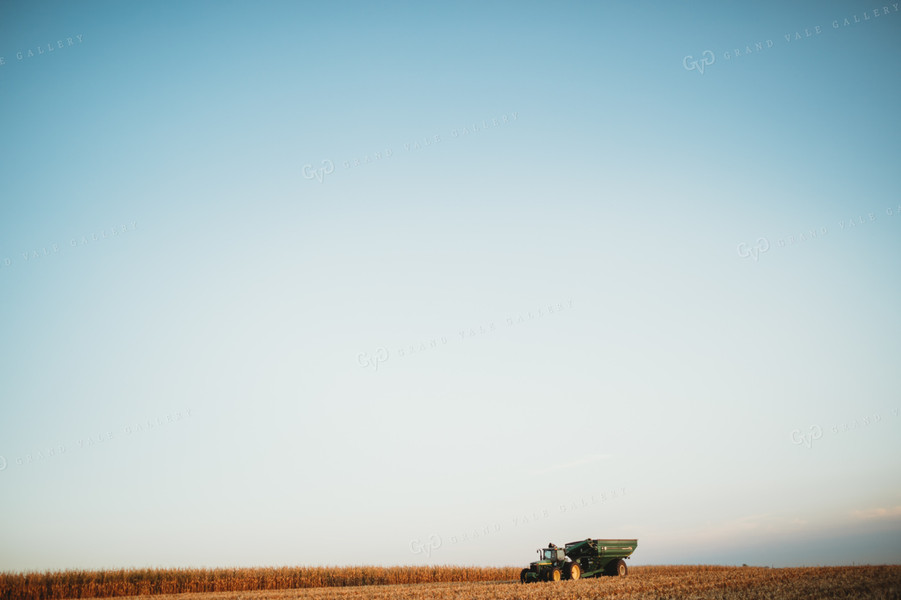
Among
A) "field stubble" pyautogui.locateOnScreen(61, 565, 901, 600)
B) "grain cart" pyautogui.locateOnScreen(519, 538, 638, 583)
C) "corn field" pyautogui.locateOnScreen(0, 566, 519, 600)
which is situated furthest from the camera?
"corn field" pyautogui.locateOnScreen(0, 566, 519, 600)

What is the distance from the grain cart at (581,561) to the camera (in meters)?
30.8

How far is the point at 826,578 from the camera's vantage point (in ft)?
83.5

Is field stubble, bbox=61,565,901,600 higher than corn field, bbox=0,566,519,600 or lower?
higher

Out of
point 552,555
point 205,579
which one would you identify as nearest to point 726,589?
point 552,555

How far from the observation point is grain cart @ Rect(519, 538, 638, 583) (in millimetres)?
30750

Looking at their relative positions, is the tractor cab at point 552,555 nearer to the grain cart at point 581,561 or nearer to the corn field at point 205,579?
the grain cart at point 581,561

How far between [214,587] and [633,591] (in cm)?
3011

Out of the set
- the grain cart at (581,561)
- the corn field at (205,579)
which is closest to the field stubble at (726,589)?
the grain cart at (581,561)

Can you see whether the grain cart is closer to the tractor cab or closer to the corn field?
the tractor cab

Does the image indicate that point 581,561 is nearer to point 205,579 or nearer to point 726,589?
point 726,589

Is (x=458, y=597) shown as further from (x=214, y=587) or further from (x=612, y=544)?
(x=214, y=587)

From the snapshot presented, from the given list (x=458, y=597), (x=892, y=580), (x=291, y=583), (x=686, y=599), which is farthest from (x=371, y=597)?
(x=892, y=580)

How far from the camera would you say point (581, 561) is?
107ft

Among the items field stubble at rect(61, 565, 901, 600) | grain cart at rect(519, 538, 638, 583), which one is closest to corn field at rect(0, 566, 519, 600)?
field stubble at rect(61, 565, 901, 600)
